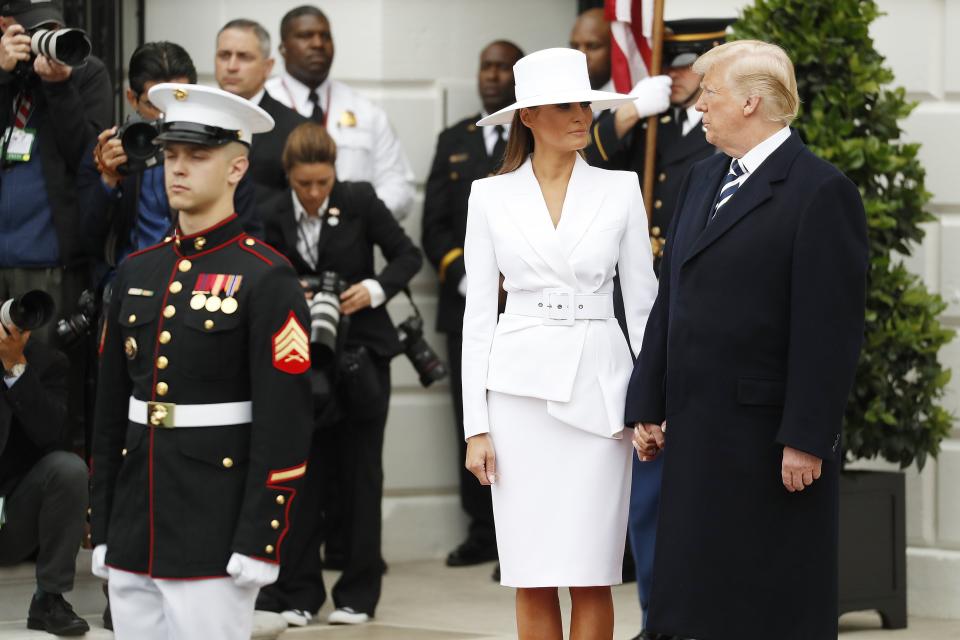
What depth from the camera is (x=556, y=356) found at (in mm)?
4777

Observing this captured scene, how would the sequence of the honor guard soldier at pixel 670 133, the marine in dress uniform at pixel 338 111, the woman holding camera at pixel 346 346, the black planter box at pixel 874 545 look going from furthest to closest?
the marine in dress uniform at pixel 338 111
the woman holding camera at pixel 346 346
the black planter box at pixel 874 545
the honor guard soldier at pixel 670 133

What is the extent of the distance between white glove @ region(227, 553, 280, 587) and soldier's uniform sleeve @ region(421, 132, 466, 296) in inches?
147

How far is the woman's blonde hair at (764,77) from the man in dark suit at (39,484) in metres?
2.50

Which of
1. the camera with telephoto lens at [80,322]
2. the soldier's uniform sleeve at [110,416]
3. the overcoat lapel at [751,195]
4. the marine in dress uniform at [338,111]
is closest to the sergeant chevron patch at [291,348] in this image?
the soldier's uniform sleeve at [110,416]

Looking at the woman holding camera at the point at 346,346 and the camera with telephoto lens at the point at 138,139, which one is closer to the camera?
the camera with telephoto lens at the point at 138,139

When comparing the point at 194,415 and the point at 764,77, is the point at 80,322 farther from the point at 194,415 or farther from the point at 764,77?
the point at 764,77

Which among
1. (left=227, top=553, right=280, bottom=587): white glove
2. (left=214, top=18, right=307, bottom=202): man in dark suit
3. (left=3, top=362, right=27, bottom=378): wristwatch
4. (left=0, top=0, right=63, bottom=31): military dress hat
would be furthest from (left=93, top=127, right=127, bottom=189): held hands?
(left=227, top=553, right=280, bottom=587): white glove

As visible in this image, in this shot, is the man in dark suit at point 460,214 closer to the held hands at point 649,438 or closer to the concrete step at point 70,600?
the concrete step at point 70,600

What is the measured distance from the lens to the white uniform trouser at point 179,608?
4.43 m

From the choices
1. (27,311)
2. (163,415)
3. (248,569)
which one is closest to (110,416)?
(163,415)

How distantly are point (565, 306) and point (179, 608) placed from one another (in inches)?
49.6

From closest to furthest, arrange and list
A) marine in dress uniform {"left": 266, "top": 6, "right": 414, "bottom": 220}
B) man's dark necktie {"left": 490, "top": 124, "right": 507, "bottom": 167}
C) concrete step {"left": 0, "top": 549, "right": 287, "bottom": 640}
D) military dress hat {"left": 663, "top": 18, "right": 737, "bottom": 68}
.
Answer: concrete step {"left": 0, "top": 549, "right": 287, "bottom": 640}
military dress hat {"left": 663, "top": 18, "right": 737, "bottom": 68}
marine in dress uniform {"left": 266, "top": 6, "right": 414, "bottom": 220}
man's dark necktie {"left": 490, "top": 124, "right": 507, "bottom": 167}

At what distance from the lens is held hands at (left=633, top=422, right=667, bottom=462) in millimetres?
4645

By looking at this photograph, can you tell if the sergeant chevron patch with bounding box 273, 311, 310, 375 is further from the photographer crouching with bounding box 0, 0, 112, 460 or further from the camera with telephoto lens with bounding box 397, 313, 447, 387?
the camera with telephoto lens with bounding box 397, 313, 447, 387
